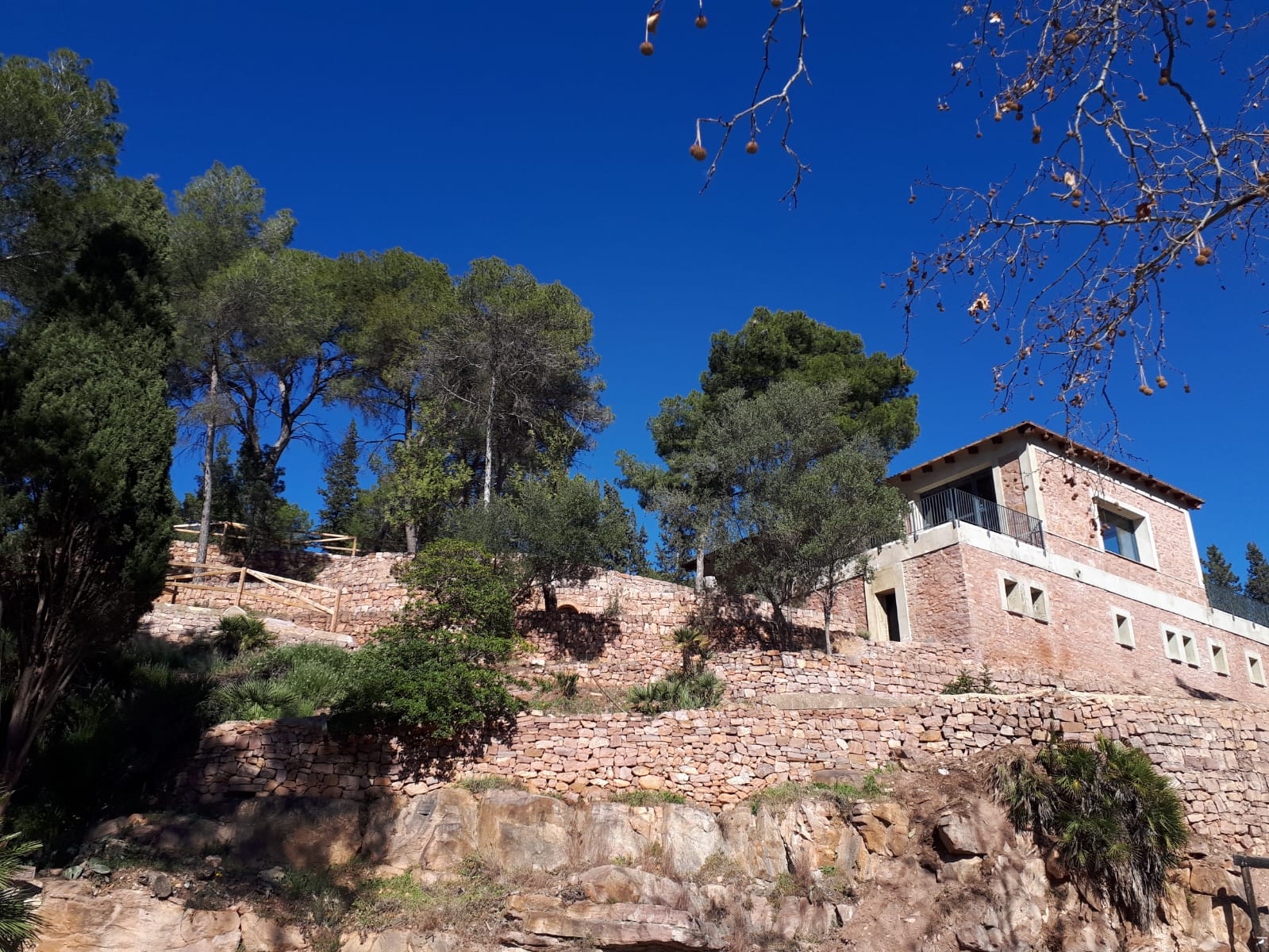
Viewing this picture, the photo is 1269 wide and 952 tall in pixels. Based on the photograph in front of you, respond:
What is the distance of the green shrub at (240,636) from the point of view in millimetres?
19766

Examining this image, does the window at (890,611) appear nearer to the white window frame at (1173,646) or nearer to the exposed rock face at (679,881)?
the white window frame at (1173,646)

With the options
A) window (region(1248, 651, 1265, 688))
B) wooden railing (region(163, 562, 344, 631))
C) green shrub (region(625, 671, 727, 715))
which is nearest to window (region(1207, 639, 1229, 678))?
window (region(1248, 651, 1265, 688))

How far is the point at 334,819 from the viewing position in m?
14.4

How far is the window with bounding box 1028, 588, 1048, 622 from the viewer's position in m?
22.3

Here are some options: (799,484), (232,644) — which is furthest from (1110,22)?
(232,644)

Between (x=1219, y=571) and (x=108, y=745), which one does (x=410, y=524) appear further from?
(x=1219, y=571)

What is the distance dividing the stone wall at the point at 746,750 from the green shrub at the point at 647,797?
0.16 meters

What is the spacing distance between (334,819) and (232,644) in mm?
7109

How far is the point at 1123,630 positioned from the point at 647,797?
15684 millimetres

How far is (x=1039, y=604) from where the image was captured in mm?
22625

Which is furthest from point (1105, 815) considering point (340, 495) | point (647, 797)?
point (340, 495)

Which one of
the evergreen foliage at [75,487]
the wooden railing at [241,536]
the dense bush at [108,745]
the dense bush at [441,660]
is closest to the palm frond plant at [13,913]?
the dense bush at [108,745]

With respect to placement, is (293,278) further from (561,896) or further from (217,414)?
(561,896)

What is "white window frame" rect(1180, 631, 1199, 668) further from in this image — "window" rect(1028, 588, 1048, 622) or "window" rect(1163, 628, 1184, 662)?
"window" rect(1028, 588, 1048, 622)
